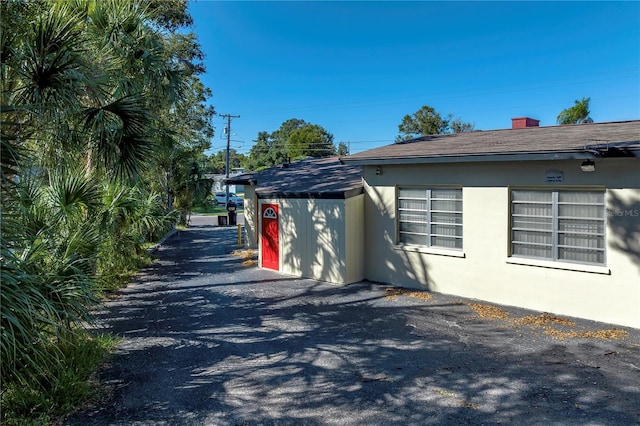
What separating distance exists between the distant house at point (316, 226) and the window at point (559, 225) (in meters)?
3.74


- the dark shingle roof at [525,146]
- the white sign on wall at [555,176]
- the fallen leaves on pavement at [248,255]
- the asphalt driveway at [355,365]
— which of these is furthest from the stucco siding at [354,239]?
the white sign on wall at [555,176]

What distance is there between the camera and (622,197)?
722cm

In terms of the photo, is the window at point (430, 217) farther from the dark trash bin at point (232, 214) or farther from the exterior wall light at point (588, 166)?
the dark trash bin at point (232, 214)

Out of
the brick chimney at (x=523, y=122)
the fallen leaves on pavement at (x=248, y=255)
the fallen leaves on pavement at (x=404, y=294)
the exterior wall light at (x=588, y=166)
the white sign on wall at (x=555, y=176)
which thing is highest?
the brick chimney at (x=523, y=122)

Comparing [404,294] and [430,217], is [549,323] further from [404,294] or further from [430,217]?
[430,217]

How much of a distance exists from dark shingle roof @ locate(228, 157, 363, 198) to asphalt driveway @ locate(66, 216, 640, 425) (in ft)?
9.32

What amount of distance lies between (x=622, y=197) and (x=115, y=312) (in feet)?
31.6

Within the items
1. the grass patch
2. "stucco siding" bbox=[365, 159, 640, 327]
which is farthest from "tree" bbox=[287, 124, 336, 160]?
the grass patch

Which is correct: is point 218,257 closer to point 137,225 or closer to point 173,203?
point 137,225

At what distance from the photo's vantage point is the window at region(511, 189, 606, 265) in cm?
758

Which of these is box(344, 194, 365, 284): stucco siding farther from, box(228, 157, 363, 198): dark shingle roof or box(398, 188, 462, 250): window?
box(398, 188, 462, 250): window

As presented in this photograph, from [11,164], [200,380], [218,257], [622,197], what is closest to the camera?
[11,164]

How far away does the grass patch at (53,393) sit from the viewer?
4191 mm

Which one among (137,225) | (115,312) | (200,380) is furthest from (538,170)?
(137,225)
